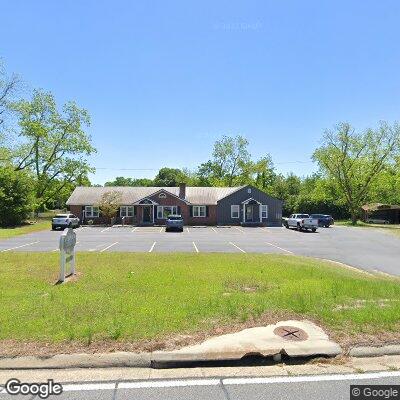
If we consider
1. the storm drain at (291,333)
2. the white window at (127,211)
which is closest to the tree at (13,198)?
the white window at (127,211)

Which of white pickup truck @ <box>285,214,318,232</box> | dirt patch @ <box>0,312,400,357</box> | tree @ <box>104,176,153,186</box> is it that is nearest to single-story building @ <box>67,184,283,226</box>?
white pickup truck @ <box>285,214,318,232</box>

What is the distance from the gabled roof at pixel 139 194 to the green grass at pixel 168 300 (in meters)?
35.8

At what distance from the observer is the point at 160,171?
12119 centimetres

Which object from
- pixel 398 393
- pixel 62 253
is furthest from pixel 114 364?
pixel 62 253

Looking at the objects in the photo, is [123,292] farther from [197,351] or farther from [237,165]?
[237,165]

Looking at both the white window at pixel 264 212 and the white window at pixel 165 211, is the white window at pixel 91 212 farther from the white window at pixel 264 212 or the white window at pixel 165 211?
the white window at pixel 264 212

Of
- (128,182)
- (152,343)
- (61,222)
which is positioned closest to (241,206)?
(61,222)

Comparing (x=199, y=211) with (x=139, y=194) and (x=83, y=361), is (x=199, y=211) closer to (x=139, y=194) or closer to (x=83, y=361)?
(x=139, y=194)

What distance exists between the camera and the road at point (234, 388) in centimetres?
411

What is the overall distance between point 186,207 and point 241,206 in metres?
7.10

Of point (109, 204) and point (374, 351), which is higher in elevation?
point (109, 204)

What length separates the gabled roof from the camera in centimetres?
4703

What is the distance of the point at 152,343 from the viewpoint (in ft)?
17.9

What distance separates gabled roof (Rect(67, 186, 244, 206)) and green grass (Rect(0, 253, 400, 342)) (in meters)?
35.8
